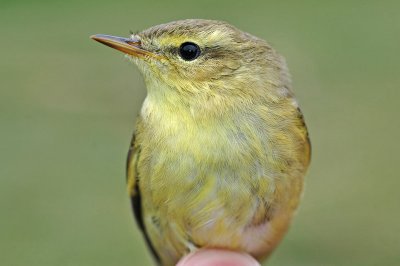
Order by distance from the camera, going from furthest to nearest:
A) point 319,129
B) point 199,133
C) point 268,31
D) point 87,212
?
1. point 268,31
2. point 319,129
3. point 87,212
4. point 199,133

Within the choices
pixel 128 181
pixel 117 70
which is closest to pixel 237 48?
pixel 128 181

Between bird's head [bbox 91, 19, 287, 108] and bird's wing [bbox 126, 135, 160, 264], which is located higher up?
bird's head [bbox 91, 19, 287, 108]

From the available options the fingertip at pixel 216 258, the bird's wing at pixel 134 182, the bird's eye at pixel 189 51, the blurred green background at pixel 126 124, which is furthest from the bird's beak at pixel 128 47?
the blurred green background at pixel 126 124

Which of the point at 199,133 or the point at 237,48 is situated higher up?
the point at 237,48

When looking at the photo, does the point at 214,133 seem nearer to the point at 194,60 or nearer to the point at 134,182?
the point at 194,60

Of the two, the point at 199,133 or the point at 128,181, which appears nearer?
the point at 199,133

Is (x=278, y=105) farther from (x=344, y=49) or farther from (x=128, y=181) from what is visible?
(x=344, y=49)

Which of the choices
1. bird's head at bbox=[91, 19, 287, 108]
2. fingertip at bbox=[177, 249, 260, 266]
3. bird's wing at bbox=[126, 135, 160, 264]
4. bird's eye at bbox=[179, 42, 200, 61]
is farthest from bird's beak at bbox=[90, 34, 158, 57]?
fingertip at bbox=[177, 249, 260, 266]

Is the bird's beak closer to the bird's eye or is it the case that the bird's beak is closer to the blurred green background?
the bird's eye
